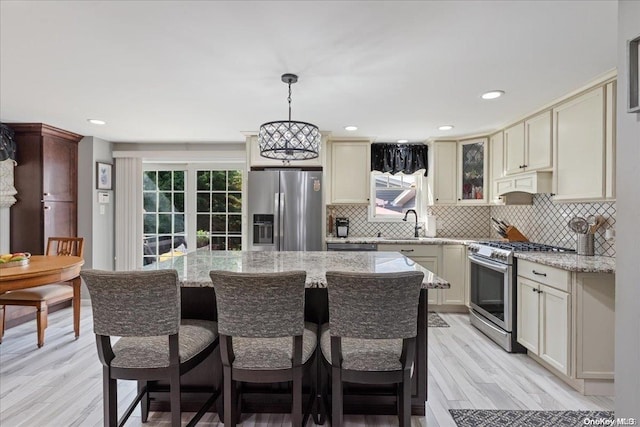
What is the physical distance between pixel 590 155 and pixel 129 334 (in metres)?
3.25

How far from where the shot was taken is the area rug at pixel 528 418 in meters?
2.01

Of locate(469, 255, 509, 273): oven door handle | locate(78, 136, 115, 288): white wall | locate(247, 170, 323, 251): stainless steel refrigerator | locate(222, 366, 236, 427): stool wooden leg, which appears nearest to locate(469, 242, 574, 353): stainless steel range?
locate(469, 255, 509, 273): oven door handle

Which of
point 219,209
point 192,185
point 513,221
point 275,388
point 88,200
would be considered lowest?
point 275,388

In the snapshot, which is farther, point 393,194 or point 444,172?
point 393,194

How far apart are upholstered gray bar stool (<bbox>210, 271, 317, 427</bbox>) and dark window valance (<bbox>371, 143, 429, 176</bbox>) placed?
11.6ft

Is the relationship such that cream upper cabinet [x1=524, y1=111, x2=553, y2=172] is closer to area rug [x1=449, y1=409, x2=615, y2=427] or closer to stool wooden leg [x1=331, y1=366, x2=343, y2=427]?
area rug [x1=449, y1=409, x2=615, y2=427]

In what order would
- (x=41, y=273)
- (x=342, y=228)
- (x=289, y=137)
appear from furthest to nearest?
(x=342, y=228) → (x=41, y=273) → (x=289, y=137)

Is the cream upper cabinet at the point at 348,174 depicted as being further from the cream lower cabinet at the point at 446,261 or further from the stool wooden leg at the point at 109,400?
the stool wooden leg at the point at 109,400

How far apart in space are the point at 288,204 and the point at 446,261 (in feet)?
6.75

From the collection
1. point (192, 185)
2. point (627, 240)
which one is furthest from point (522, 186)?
point (192, 185)

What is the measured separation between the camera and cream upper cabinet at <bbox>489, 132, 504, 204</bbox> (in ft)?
12.8

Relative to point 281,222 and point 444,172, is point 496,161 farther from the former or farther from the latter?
point 281,222

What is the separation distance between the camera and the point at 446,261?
13.8ft

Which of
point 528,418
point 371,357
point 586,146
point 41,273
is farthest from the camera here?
point 41,273
